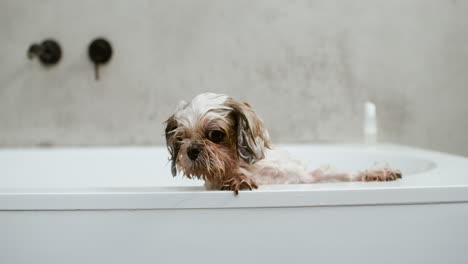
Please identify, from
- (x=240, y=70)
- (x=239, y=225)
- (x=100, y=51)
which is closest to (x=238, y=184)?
(x=239, y=225)

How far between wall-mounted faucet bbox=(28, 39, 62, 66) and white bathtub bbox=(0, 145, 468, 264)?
1.63 metres

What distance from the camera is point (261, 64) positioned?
8.32 ft

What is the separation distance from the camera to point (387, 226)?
3.59 feet

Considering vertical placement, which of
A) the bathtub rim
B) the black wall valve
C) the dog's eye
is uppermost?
the black wall valve

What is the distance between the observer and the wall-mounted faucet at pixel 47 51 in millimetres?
2533

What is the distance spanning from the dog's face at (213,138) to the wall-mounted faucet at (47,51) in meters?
1.73

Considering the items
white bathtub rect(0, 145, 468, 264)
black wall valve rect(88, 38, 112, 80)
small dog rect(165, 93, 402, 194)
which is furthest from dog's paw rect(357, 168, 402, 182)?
black wall valve rect(88, 38, 112, 80)

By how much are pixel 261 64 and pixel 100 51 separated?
3.22 feet

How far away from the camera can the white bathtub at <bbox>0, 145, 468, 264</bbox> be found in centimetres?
107

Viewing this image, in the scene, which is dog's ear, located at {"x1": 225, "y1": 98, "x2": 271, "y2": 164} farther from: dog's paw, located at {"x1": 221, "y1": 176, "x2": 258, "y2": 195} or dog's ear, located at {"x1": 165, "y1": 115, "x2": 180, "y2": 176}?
dog's ear, located at {"x1": 165, "y1": 115, "x2": 180, "y2": 176}

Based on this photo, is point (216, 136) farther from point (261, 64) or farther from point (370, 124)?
point (370, 124)

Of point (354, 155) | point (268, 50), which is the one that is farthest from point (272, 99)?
point (354, 155)

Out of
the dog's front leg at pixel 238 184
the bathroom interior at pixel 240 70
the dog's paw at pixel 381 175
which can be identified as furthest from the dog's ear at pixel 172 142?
the bathroom interior at pixel 240 70

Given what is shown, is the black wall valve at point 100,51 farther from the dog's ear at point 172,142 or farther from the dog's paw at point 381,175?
the dog's paw at point 381,175
